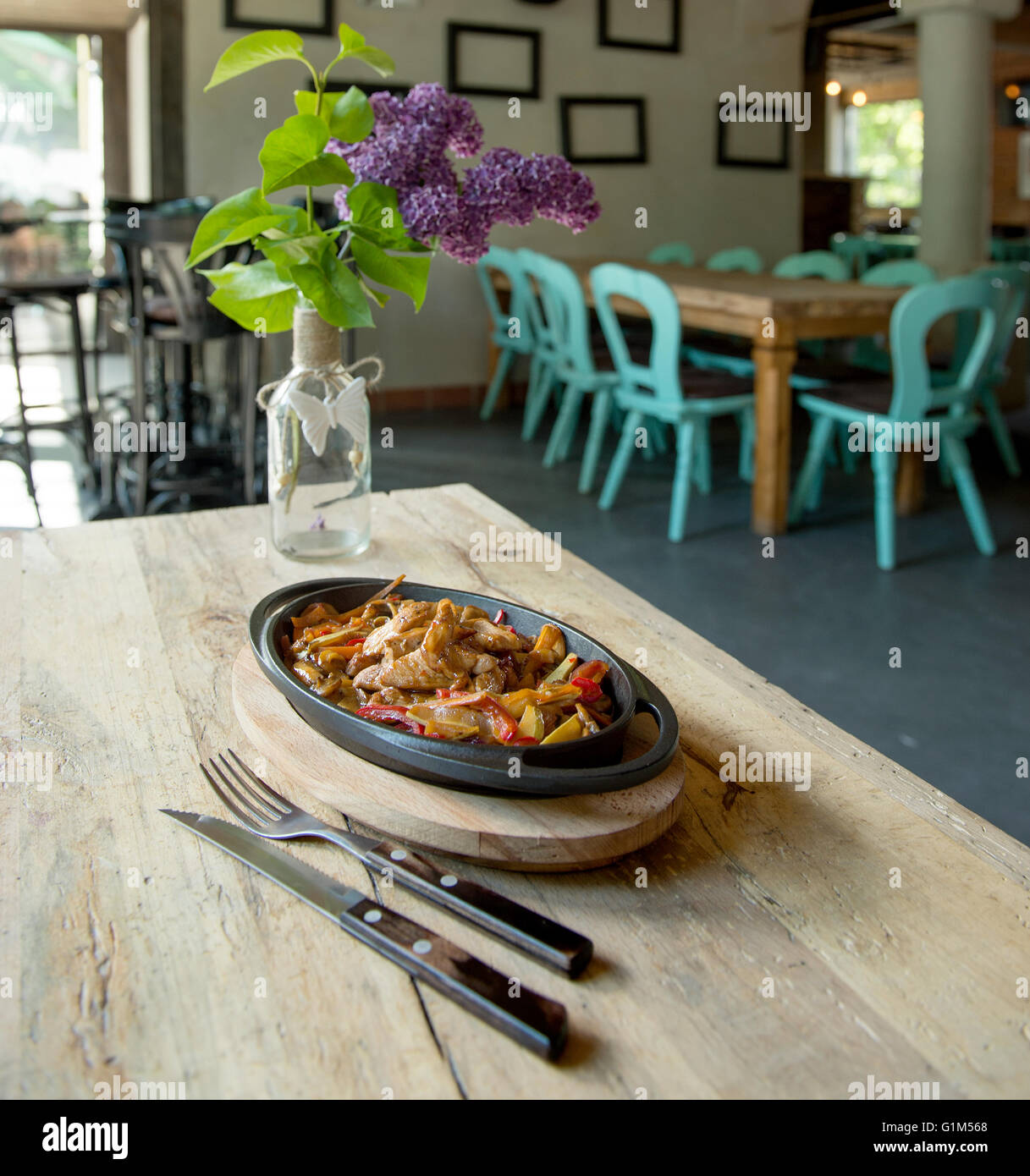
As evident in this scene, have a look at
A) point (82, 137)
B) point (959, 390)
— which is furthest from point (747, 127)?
point (82, 137)

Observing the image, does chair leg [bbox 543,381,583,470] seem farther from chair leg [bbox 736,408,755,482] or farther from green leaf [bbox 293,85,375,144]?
green leaf [bbox 293,85,375,144]

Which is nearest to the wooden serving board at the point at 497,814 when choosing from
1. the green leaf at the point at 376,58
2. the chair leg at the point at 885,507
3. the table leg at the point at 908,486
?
the green leaf at the point at 376,58

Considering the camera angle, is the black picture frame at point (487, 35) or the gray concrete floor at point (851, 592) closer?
the gray concrete floor at point (851, 592)

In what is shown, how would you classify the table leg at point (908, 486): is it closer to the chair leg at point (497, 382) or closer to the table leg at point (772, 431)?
the table leg at point (772, 431)

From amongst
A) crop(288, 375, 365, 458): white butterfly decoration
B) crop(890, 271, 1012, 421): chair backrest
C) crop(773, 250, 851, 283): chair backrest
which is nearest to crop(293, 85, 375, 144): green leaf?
crop(288, 375, 365, 458): white butterfly decoration

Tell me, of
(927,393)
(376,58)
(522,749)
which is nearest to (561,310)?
(927,393)

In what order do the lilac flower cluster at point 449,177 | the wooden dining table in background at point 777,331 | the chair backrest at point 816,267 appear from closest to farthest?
the lilac flower cluster at point 449,177 < the wooden dining table in background at point 777,331 < the chair backrest at point 816,267

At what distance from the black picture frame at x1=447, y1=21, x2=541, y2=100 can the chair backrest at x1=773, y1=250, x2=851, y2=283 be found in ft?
6.05

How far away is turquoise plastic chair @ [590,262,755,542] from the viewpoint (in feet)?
12.0

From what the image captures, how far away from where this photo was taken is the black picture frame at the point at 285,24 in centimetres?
550

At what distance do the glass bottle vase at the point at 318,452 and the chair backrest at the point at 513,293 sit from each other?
320 centimetres

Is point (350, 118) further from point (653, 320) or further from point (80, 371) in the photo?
point (80, 371)

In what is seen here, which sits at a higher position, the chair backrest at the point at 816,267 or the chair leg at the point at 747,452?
the chair backrest at the point at 816,267
